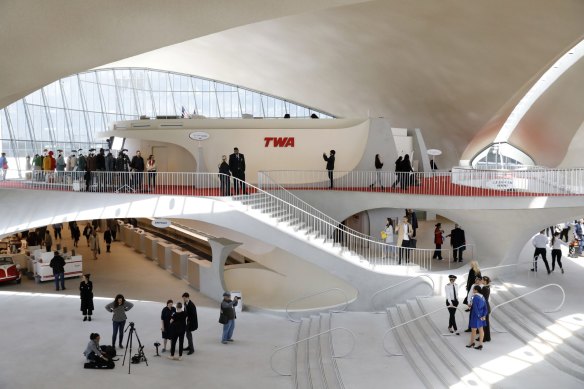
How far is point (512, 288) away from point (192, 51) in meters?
31.2

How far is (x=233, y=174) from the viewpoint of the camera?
18.4 m

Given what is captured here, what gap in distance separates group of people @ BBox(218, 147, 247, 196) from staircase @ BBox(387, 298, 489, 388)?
7.02 metres

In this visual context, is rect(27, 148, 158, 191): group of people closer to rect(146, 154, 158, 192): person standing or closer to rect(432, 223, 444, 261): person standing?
rect(146, 154, 158, 192): person standing

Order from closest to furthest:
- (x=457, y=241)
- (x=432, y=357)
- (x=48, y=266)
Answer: (x=432, y=357) → (x=48, y=266) → (x=457, y=241)

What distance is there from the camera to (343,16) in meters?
25.9

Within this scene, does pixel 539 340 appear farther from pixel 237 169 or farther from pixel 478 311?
pixel 237 169

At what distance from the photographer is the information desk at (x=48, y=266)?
19.8m

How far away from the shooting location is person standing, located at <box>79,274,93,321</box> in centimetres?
1398

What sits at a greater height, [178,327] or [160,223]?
[160,223]

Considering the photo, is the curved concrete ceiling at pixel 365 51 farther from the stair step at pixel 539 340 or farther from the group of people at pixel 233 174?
the stair step at pixel 539 340

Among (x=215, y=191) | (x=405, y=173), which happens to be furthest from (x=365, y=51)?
(x=215, y=191)

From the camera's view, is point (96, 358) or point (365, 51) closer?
point (96, 358)

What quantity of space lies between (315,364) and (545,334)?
515 cm

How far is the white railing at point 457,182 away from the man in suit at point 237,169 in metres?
3.58
